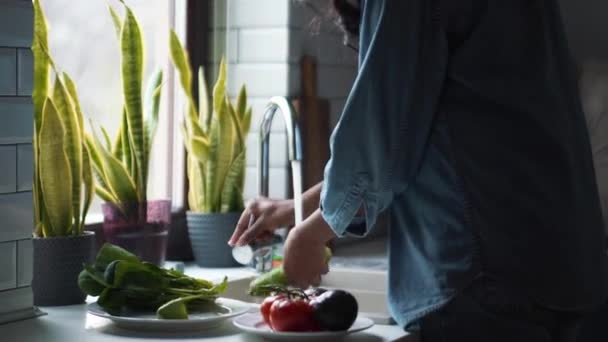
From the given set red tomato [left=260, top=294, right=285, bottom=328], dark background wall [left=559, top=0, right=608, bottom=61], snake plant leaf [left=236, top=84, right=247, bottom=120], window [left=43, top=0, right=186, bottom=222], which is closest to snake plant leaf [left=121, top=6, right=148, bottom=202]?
window [left=43, top=0, right=186, bottom=222]

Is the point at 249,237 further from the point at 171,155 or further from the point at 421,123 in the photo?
the point at 421,123

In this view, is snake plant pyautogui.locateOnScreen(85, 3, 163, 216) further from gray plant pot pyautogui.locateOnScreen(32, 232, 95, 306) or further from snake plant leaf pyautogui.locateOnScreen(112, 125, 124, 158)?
gray plant pot pyautogui.locateOnScreen(32, 232, 95, 306)

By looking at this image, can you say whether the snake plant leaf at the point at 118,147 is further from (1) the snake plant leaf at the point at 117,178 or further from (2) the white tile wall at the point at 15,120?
(2) the white tile wall at the point at 15,120

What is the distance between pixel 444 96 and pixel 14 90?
66cm

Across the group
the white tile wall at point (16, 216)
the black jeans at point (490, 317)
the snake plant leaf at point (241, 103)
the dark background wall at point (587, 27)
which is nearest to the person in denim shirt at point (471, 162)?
the black jeans at point (490, 317)

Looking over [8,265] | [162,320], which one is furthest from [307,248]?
[8,265]

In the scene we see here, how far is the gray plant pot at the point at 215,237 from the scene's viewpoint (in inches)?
94.2

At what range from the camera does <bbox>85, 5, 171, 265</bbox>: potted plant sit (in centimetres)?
211

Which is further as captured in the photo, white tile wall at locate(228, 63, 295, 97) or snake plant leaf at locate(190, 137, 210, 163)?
white tile wall at locate(228, 63, 295, 97)

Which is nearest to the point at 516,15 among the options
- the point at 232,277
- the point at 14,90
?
the point at 14,90

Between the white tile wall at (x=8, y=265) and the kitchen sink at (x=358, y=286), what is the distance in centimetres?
50

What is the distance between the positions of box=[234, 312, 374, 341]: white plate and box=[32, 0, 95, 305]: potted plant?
0.33 metres

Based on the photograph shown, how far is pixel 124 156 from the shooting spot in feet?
7.20

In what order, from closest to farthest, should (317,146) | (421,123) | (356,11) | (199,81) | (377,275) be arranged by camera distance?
1. (421,123)
2. (356,11)
3. (377,275)
4. (199,81)
5. (317,146)
